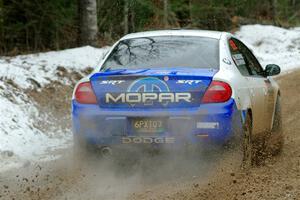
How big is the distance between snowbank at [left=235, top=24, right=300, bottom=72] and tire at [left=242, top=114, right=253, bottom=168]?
14.9 meters

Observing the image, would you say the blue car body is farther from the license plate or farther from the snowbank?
the snowbank

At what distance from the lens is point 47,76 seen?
39.4 feet

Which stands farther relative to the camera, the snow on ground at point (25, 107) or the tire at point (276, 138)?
the snow on ground at point (25, 107)

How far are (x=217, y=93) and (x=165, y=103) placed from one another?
53cm

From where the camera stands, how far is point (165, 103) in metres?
6.00

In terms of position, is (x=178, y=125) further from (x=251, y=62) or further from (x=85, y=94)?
(x=251, y=62)

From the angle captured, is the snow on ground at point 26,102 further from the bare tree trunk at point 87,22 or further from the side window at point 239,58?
the side window at point 239,58

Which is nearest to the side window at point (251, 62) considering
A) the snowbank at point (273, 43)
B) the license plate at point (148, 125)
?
the license plate at point (148, 125)

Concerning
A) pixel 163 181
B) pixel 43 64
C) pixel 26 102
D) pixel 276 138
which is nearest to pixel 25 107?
pixel 26 102

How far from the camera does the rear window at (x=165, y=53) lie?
660 centimetres

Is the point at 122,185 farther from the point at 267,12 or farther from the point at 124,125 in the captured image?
the point at 267,12

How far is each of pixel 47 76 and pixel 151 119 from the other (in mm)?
6402

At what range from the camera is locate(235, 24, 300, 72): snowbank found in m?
22.5

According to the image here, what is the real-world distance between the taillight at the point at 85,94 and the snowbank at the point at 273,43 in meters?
15.8
